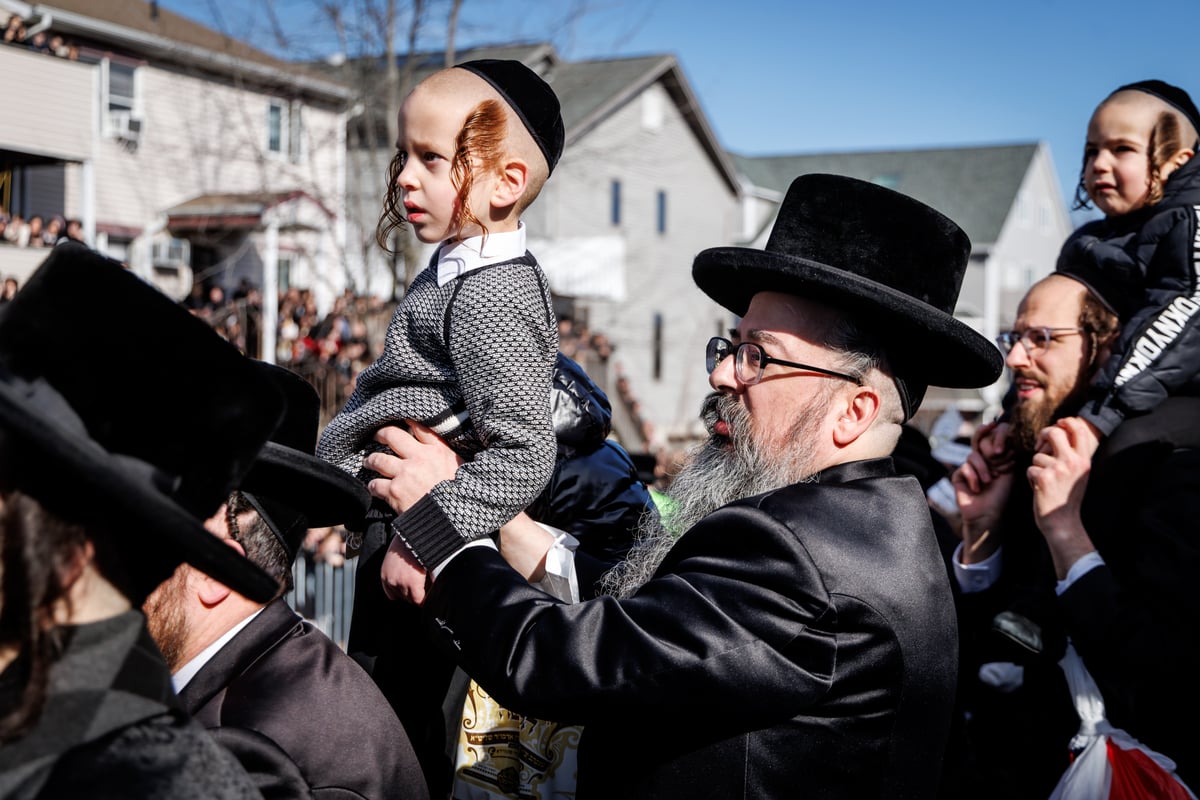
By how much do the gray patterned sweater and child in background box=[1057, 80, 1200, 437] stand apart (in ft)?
6.65

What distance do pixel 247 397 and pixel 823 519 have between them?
1277 mm

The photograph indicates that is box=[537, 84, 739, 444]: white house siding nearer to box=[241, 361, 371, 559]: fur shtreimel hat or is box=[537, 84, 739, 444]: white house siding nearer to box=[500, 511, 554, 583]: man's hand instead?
box=[500, 511, 554, 583]: man's hand

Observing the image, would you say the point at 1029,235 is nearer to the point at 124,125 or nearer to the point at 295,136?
the point at 295,136

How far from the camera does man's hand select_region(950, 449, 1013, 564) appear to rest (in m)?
3.99

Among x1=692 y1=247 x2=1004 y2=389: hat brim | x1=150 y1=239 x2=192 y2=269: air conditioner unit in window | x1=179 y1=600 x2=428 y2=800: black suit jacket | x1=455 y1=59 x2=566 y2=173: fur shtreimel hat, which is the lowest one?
x1=150 y1=239 x2=192 y2=269: air conditioner unit in window

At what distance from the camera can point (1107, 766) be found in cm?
320

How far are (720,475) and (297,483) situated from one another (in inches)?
40.3

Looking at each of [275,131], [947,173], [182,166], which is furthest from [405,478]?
[947,173]

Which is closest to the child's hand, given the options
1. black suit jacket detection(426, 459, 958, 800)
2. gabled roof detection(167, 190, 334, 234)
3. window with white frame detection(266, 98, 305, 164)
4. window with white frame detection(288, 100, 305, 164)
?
black suit jacket detection(426, 459, 958, 800)

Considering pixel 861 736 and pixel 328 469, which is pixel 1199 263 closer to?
pixel 861 736

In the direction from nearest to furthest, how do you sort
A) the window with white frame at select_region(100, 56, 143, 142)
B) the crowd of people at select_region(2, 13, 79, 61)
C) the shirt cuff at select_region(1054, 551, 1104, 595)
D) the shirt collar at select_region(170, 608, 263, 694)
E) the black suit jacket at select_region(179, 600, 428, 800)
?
the black suit jacket at select_region(179, 600, 428, 800) < the shirt collar at select_region(170, 608, 263, 694) < the shirt cuff at select_region(1054, 551, 1104, 595) < the crowd of people at select_region(2, 13, 79, 61) < the window with white frame at select_region(100, 56, 143, 142)

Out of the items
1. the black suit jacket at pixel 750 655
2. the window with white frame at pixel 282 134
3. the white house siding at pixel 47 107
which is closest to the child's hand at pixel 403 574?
the black suit jacket at pixel 750 655

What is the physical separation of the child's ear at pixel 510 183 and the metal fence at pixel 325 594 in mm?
7220

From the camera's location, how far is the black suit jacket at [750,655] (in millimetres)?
2176
